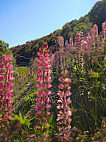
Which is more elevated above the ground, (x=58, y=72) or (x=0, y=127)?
(x=58, y=72)

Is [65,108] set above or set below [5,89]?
below

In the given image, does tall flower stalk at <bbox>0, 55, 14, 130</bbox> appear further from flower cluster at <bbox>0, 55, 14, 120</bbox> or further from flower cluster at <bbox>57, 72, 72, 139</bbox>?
flower cluster at <bbox>57, 72, 72, 139</bbox>

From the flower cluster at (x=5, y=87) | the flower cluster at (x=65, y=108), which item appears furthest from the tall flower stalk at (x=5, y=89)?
the flower cluster at (x=65, y=108)

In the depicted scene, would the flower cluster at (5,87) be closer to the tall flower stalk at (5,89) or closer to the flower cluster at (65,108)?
the tall flower stalk at (5,89)

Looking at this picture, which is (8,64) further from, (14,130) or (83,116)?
(83,116)

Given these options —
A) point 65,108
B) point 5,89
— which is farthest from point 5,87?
point 65,108

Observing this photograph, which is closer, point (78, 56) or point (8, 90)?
point (8, 90)

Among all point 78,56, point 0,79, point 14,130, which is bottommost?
point 14,130

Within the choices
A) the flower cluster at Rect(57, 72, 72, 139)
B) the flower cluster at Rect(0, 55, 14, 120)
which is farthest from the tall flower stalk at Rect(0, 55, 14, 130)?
the flower cluster at Rect(57, 72, 72, 139)

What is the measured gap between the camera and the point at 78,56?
3.66 meters

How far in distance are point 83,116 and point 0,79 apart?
138cm

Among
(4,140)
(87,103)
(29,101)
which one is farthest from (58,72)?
(4,140)

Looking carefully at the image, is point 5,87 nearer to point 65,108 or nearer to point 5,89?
point 5,89

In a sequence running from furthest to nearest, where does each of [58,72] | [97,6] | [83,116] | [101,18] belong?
1. [97,6]
2. [101,18]
3. [58,72]
4. [83,116]
